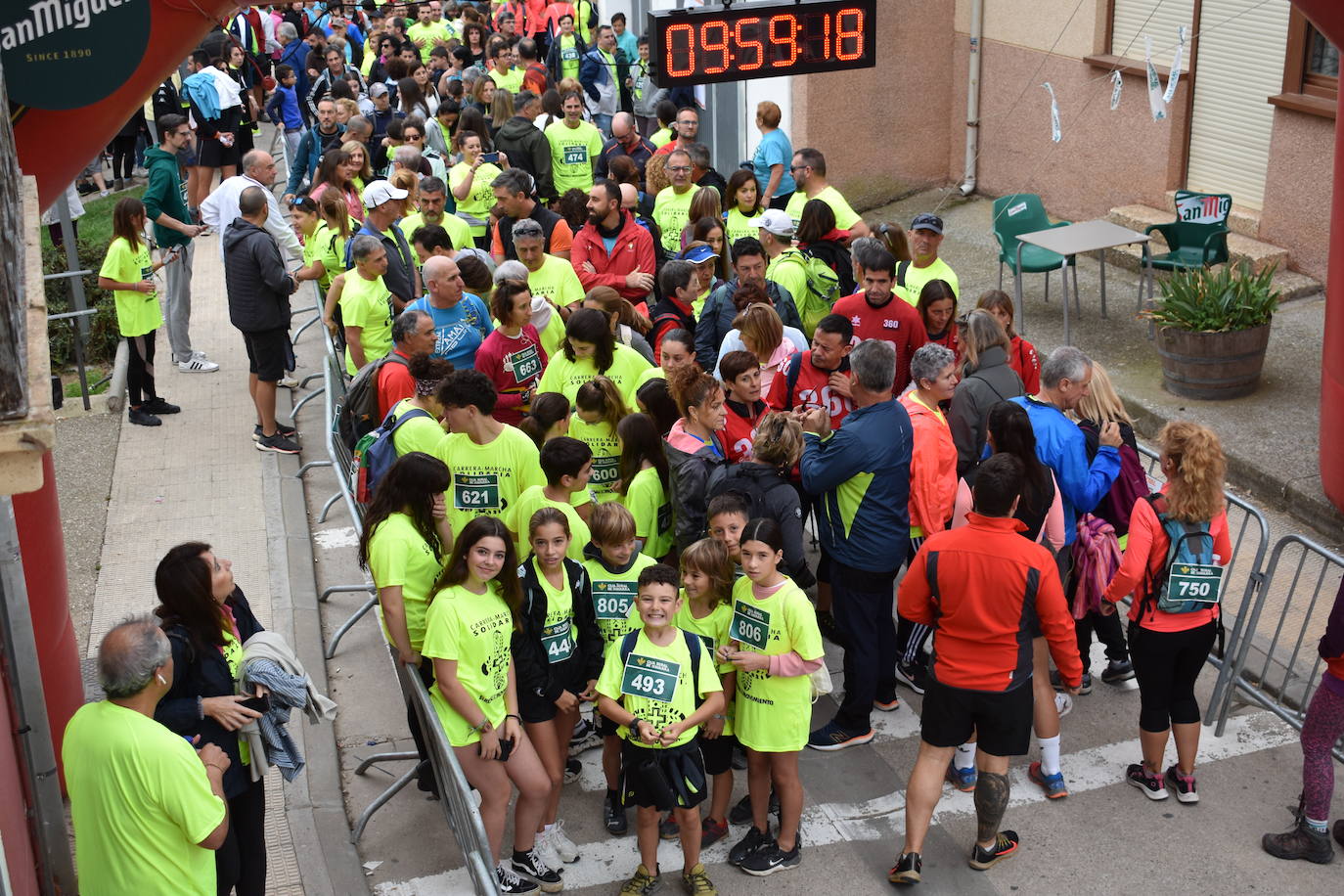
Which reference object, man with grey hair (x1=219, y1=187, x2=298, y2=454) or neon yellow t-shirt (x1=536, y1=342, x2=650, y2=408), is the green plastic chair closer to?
neon yellow t-shirt (x1=536, y1=342, x2=650, y2=408)

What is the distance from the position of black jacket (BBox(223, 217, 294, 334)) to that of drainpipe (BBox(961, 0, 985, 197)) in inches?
355

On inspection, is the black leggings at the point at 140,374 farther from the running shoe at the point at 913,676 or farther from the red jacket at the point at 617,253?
the running shoe at the point at 913,676

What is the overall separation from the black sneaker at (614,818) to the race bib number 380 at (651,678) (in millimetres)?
976

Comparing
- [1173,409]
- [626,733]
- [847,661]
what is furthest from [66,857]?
[1173,409]

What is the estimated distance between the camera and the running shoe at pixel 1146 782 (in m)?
6.18

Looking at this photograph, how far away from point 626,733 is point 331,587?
137 inches

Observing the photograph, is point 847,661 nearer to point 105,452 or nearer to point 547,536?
point 547,536

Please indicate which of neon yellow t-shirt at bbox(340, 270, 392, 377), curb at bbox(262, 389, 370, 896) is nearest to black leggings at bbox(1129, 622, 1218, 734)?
curb at bbox(262, 389, 370, 896)

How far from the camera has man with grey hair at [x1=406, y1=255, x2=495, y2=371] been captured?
26.6ft

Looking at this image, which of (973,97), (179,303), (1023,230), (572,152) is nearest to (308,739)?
(179,303)

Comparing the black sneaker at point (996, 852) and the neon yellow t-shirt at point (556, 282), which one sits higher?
the neon yellow t-shirt at point (556, 282)

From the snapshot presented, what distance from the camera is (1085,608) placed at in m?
6.48

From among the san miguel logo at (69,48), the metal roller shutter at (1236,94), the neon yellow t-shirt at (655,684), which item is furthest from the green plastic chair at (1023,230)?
the san miguel logo at (69,48)

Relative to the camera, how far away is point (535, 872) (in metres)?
5.72
